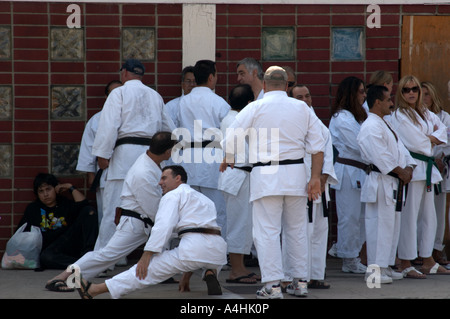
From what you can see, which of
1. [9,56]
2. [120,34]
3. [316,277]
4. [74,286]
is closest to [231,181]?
[316,277]

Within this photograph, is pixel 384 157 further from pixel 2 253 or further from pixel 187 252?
pixel 2 253

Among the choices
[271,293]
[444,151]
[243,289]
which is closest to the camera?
[271,293]

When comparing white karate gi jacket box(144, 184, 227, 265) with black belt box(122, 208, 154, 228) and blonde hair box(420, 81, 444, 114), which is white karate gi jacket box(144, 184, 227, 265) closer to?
black belt box(122, 208, 154, 228)

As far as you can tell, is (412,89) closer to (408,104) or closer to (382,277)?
(408,104)

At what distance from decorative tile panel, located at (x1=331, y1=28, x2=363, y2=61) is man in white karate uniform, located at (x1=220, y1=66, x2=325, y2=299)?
2609 mm

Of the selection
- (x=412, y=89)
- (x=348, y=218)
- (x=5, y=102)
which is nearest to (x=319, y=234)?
(x=348, y=218)

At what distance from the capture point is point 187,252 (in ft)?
21.4

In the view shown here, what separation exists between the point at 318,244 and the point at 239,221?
87 centimetres

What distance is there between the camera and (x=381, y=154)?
25.1ft

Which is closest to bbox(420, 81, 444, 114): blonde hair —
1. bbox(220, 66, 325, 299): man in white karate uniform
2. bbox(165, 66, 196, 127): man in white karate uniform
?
bbox(165, 66, 196, 127): man in white karate uniform

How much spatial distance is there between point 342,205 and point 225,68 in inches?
80.7

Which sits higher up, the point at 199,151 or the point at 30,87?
the point at 30,87

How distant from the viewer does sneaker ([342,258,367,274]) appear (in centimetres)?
834

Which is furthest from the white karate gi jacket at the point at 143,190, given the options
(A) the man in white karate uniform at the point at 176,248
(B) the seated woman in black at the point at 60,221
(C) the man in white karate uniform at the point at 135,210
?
(B) the seated woman in black at the point at 60,221
